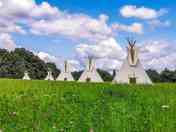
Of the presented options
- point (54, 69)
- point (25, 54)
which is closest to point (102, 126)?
point (25, 54)

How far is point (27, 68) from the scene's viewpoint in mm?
113188

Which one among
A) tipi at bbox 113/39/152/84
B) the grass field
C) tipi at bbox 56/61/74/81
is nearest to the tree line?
tipi at bbox 56/61/74/81

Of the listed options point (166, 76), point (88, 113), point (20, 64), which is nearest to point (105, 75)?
point (166, 76)

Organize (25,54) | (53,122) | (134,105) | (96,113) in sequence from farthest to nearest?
(25,54), (134,105), (96,113), (53,122)

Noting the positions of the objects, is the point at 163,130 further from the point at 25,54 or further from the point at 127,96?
the point at 25,54

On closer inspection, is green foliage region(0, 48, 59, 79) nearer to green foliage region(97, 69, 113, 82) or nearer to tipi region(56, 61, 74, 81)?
green foliage region(97, 69, 113, 82)

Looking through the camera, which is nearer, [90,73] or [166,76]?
[90,73]

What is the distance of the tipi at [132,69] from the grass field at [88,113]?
3698 centimetres

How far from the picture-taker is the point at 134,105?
Answer: 10.3 meters

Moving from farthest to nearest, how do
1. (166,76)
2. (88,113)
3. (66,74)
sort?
(166,76) < (66,74) < (88,113)

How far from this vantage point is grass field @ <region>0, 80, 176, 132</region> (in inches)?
312

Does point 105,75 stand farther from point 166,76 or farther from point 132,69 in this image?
point 132,69

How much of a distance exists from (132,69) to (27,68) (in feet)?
219

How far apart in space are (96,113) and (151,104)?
168cm
